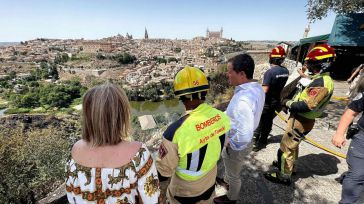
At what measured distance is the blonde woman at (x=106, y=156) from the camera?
122cm

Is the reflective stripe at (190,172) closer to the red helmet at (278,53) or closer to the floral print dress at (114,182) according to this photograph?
the floral print dress at (114,182)

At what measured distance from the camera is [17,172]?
805 cm

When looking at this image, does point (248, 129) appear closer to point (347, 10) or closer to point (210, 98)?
point (210, 98)

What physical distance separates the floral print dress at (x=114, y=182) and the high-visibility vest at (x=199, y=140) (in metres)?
0.31

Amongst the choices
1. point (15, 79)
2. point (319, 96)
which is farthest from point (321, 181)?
point (15, 79)

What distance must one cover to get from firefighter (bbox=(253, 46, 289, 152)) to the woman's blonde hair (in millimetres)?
2910

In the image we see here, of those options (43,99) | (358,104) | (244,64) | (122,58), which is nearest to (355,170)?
(358,104)

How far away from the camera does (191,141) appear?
1.54m

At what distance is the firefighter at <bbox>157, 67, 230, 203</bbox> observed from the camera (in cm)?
154

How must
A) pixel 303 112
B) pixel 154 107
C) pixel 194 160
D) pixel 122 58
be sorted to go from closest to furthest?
pixel 194 160, pixel 303 112, pixel 154 107, pixel 122 58

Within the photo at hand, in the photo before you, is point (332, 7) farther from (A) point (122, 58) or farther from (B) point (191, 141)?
(A) point (122, 58)

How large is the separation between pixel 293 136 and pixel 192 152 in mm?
1851

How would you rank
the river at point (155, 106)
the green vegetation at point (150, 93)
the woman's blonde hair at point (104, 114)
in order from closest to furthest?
the woman's blonde hair at point (104, 114) → the river at point (155, 106) → the green vegetation at point (150, 93)

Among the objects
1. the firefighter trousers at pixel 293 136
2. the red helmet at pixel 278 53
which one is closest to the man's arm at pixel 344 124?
the firefighter trousers at pixel 293 136
